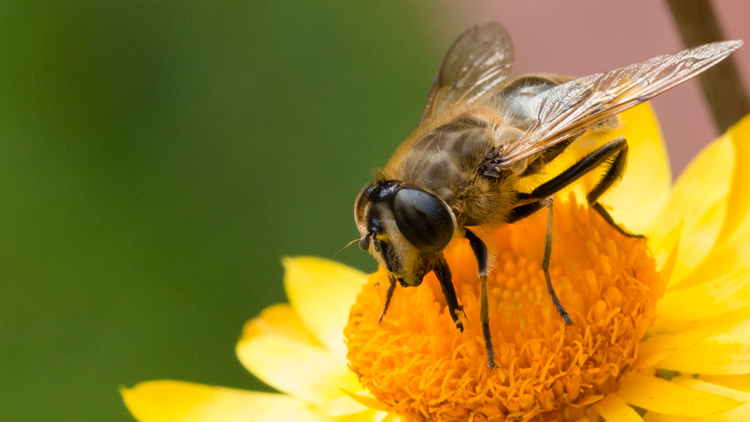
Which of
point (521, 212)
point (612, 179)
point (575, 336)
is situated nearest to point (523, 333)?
point (575, 336)

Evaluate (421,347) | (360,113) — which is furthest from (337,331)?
(360,113)

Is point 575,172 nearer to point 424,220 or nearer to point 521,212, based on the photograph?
point 521,212

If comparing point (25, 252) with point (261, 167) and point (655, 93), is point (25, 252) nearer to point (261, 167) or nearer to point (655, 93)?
point (261, 167)

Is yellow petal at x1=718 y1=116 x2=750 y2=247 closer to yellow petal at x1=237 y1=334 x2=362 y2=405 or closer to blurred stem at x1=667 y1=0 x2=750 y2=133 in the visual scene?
blurred stem at x1=667 y1=0 x2=750 y2=133

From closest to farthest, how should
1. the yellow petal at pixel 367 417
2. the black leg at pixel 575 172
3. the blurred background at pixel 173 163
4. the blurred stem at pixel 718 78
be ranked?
1. the blurred stem at pixel 718 78
2. the black leg at pixel 575 172
3. the yellow petal at pixel 367 417
4. the blurred background at pixel 173 163

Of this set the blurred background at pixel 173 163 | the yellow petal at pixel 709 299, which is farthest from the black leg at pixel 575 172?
the blurred background at pixel 173 163

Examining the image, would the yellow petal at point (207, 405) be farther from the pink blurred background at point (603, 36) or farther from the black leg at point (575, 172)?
the pink blurred background at point (603, 36)

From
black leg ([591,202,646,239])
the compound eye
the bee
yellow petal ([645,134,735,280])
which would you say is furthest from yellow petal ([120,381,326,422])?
yellow petal ([645,134,735,280])
